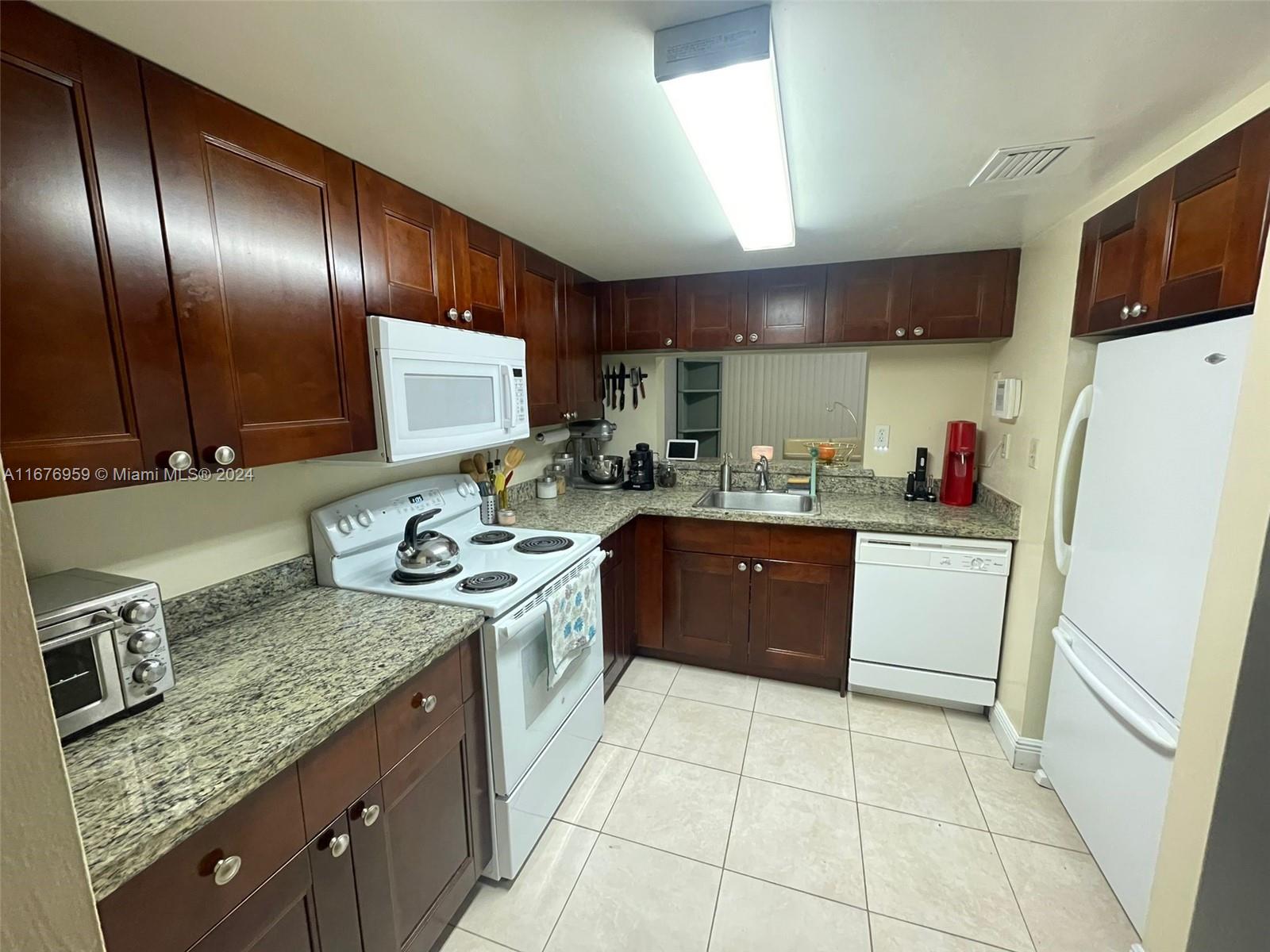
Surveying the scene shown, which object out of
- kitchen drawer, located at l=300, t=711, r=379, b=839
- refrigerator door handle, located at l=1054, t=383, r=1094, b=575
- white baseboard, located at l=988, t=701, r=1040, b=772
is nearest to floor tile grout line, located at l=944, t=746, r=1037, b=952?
white baseboard, located at l=988, t=701, r=1040, b=772

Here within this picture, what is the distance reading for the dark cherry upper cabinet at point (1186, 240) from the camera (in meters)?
1.13

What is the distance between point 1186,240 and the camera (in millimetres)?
1317

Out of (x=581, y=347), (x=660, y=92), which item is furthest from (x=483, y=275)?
(x=660, y=92)

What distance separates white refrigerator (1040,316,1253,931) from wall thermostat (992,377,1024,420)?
49cm

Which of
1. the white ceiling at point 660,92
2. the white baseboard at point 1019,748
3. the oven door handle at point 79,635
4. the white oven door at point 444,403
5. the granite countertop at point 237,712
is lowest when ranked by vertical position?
the white baseboard at point 1019,748

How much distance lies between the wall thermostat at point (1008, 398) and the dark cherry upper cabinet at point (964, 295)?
235 mm

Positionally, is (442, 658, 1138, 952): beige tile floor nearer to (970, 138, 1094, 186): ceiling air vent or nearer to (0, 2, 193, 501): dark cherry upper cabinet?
(0, 2, 193, 501): dark cherry upper cabinet

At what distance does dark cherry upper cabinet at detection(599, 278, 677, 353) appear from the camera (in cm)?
282

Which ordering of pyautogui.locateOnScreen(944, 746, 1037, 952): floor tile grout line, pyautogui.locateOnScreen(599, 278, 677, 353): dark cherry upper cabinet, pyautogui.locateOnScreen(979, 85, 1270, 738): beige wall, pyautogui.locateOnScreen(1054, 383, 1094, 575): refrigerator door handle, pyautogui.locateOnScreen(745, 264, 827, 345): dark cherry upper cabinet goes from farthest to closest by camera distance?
pyautogui.locateOnScreen(599, 278, 677, 353): dark cherry upper cabinet < pyautogui.locateOnScreen(745, 264, 827, 345): dark cherry upper cabinet < pyautogui.locateOnScreen(979, 85, 1270, 738): beige wall < pyautogui.locateOnScreen(1054, 383, 1094, 575): refrigerator door handle < pyautogui.locateOnScreen(944, 746, 1037, 952): floor tile grout line

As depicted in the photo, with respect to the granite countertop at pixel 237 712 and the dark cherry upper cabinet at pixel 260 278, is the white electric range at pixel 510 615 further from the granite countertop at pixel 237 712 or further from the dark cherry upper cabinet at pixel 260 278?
the dark cherry upper cabinet at pixel 260 278

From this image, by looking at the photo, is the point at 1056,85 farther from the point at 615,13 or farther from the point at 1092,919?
the point at 1092,919

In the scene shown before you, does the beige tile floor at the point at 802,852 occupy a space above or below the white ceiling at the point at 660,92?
below

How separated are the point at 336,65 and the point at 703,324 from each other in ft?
6.52

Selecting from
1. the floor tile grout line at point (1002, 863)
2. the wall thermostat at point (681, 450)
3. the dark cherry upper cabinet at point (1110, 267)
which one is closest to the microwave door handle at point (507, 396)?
the wall thermostat at point (681, 450)
